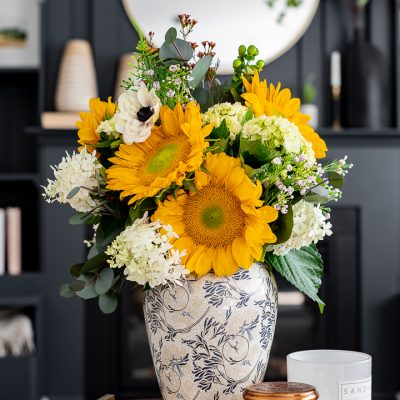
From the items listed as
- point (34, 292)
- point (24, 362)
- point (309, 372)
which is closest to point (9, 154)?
point (34, 292)

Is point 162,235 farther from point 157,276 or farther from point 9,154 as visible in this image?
point 9,154

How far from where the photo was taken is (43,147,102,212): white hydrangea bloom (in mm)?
1098

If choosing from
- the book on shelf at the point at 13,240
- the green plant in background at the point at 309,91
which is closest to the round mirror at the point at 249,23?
the green plant in background at the point at 309,91

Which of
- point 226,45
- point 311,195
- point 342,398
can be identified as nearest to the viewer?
point 342,398

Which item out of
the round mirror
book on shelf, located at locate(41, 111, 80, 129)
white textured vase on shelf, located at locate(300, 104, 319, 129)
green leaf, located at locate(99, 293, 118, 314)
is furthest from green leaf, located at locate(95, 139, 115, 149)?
the round mirror

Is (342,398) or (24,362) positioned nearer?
(342,398)

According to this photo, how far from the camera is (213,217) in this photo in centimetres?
106

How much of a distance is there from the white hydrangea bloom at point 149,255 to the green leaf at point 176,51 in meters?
0.24

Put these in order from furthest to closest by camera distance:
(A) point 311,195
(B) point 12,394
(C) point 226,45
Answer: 1. (C) point 226,45
2. (B) point 12,394
3. (A) point 311,195

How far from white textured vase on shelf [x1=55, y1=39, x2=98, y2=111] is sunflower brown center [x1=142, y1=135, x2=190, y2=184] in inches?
97.1

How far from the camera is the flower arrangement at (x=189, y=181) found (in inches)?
40.8

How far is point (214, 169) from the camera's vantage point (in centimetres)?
105

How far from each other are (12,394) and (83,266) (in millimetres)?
2387

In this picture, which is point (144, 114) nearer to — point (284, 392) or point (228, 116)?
point (228, 116)
